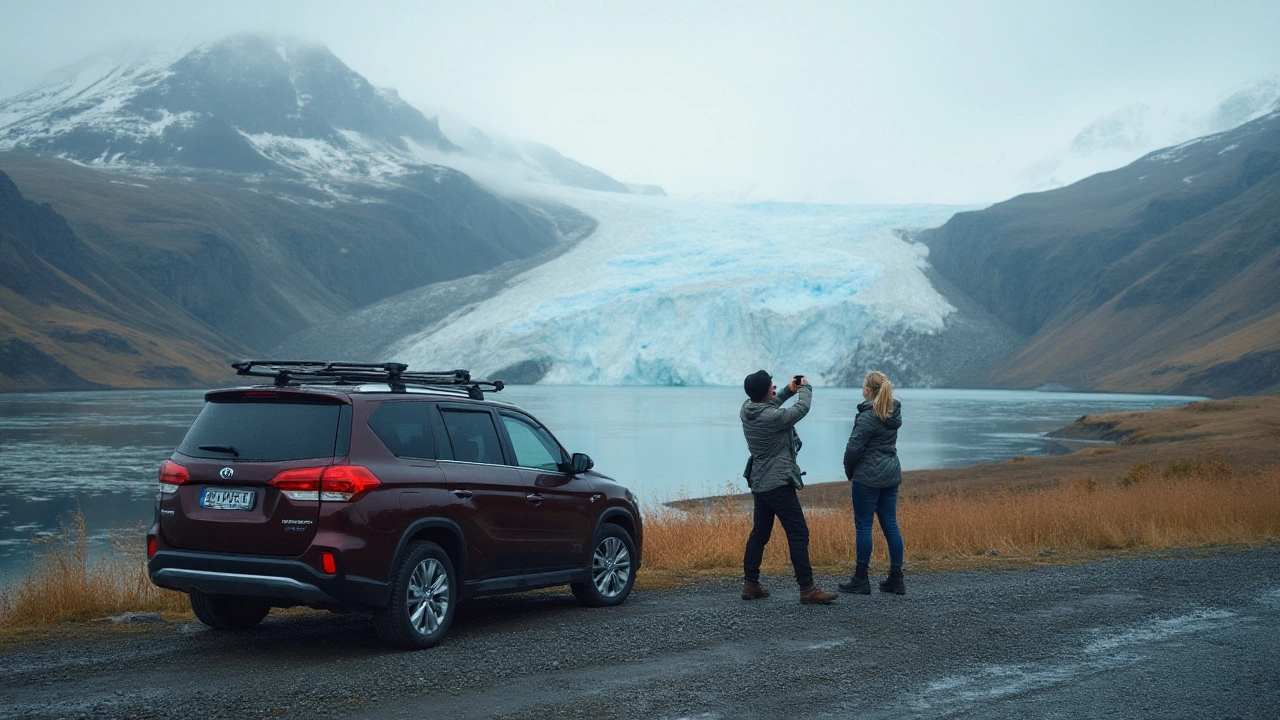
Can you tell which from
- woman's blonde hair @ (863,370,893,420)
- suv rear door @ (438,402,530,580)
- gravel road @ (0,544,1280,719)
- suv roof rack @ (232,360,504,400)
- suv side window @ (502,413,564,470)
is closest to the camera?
gravel road @ (0,544,1280,719)

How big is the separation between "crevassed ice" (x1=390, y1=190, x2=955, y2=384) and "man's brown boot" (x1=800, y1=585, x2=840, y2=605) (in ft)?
280

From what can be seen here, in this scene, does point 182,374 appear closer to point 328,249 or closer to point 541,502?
point 328,249

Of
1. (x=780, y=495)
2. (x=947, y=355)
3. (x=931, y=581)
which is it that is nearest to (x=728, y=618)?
(x=780, y=495)

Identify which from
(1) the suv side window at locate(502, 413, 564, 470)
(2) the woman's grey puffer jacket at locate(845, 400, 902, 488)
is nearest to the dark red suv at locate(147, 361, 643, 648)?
(1) the suv side window at locate(502, 413, 564, 470)

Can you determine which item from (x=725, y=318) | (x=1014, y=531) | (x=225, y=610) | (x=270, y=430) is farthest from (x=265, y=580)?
(x=725, y=318)

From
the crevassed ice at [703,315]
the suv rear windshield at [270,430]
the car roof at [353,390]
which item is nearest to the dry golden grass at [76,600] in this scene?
A: the suv rear windshield at [270,430]

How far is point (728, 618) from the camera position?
834 cm

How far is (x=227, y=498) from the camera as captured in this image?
22.4ft

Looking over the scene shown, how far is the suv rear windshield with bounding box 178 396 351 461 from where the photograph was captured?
6.82 metres

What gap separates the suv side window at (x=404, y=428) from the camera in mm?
7117

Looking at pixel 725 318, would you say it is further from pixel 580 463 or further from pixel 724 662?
pixel 724 662

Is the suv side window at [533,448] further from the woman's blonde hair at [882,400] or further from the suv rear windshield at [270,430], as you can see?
the woman's blonde hair at [882,400]

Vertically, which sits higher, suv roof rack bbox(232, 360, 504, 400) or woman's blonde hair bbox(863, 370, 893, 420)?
suv roof rack bbox(232, 360, 504, 400)

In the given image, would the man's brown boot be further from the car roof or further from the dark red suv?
the car roof
